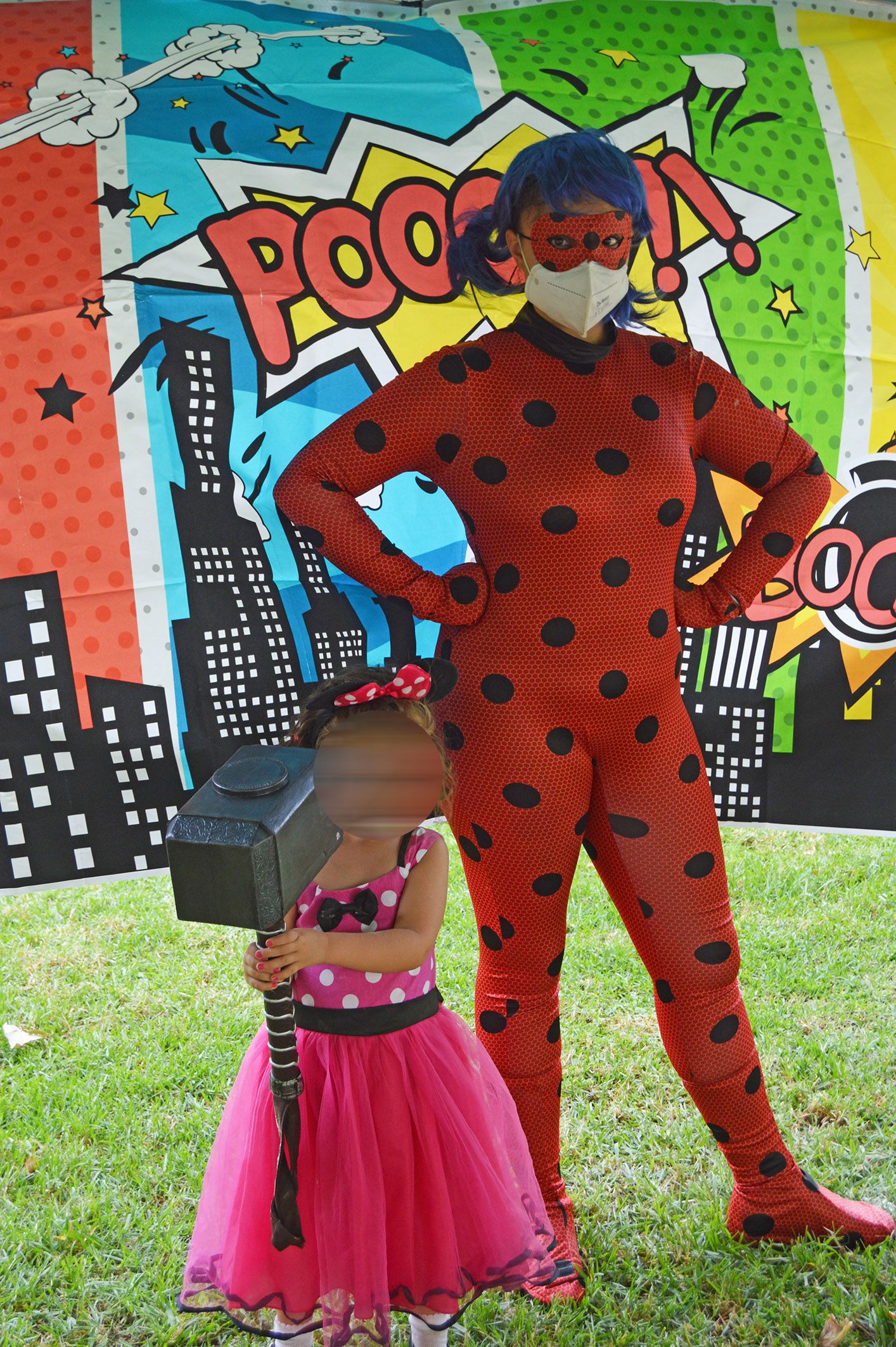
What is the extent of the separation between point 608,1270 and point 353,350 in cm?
187

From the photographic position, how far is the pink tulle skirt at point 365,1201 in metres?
1.69

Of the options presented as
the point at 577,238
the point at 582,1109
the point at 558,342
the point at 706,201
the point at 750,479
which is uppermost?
the point at 706,201

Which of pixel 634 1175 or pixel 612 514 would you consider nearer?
pixel 612 514

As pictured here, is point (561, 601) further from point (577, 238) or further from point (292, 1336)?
point (292, 1336)

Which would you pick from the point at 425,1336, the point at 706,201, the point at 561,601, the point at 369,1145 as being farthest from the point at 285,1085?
the point at 706,201

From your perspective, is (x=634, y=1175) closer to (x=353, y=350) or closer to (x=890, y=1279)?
(x=890, y=1279)

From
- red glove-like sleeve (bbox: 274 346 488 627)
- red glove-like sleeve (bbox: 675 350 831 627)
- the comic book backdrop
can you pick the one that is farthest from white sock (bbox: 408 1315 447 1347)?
red glove-like sleeve (bbox: 675 350 831 627)

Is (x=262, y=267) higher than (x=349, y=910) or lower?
higher

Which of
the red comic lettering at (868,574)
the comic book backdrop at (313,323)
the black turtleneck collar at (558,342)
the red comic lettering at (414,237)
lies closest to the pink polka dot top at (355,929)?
the comic book backdrop at (313,323)

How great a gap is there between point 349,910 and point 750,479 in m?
1.08

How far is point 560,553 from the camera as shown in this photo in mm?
1974

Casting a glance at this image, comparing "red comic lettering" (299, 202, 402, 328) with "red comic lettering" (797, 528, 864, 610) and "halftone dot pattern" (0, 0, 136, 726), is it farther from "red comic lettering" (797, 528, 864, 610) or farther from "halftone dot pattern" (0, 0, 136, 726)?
"red comic lettering" (797, 528, 864, 610)

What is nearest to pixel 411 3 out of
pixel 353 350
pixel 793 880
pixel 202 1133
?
pixel 353 350

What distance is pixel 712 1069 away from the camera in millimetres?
2229
